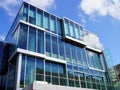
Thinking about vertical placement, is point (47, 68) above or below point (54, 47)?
below

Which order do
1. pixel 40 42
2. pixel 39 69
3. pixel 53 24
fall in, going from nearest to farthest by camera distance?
1. pixel 39 69
2. pixel 40 42
3. pixel 53 24

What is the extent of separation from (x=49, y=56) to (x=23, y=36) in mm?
4278

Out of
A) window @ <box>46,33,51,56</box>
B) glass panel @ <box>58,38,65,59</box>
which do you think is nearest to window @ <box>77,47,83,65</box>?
glass panel @ <box>58,38,65,59</box>

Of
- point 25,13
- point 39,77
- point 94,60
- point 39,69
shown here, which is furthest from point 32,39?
point 94,60

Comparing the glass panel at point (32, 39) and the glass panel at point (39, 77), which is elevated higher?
the glass panel at point (32, 39)

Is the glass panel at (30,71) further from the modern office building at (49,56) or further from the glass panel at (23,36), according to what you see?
the glass panel at (23,36)

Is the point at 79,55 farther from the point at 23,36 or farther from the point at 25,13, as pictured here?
the point at 25,13

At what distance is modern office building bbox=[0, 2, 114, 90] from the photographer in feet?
63.0

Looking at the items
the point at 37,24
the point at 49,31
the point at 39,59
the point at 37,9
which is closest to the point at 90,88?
the point at 39,59

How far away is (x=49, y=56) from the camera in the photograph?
73.1ft

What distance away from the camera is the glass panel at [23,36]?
20206 millimetres

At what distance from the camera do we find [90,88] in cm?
2317

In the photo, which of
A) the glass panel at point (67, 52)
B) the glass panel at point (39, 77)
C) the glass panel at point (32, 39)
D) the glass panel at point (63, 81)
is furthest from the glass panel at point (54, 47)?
the glass panel at point (39, 77)

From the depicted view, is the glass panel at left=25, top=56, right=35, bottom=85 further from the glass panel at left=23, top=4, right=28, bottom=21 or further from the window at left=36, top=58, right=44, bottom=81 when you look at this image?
the glass panel at left=23, top=4, right=28, bottom=21
